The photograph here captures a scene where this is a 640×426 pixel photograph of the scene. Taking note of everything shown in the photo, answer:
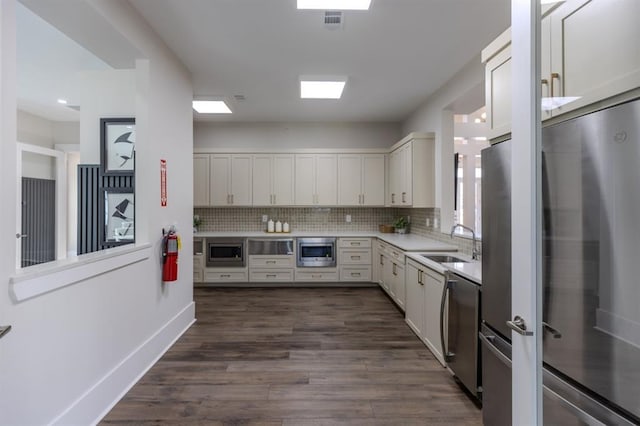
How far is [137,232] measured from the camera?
2648 millimetres

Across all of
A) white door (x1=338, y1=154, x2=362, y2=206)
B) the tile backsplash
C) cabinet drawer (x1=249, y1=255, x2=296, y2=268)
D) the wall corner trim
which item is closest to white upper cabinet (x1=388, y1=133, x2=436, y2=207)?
white door (x1=338, y1=154, x2=362, y2=206)

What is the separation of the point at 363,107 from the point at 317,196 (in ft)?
5.51

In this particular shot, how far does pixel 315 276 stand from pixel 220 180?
2.36 metres

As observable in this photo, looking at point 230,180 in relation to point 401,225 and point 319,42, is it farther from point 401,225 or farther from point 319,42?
point 319,42

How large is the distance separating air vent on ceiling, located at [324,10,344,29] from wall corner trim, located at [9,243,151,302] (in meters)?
2.40

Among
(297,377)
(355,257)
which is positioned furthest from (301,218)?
(297,377)

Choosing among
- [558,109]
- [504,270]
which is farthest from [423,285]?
[558,109]

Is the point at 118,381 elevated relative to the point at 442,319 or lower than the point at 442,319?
lower

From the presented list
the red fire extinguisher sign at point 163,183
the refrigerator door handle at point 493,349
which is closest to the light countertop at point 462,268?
the refrigerator door handle at point 493,349

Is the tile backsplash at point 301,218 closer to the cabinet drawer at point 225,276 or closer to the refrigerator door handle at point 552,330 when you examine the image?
the cabinet drawer at point 225,276

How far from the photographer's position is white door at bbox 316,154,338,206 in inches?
219

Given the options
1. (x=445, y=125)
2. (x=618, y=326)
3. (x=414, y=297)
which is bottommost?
(x=414, y=297)

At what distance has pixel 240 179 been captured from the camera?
554 centimetres

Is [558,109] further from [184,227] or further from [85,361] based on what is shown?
[184,227]
